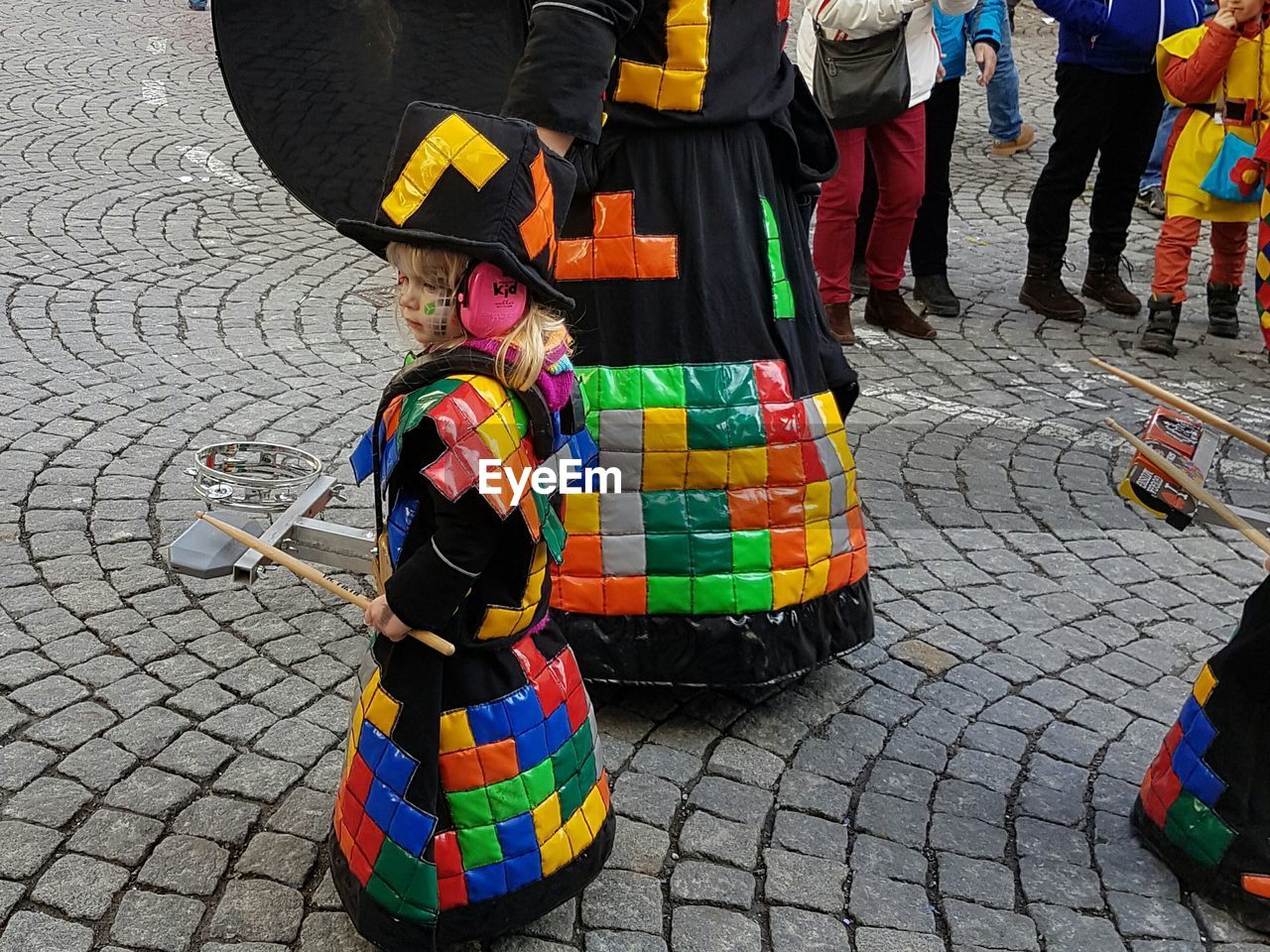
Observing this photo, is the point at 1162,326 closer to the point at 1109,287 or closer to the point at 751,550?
the point at 1109,287

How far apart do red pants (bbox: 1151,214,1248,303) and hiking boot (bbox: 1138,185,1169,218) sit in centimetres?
221

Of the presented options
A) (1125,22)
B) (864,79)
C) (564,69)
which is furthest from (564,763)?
(1125,22)

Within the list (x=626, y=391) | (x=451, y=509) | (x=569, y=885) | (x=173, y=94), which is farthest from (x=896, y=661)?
(x=173, y=94)

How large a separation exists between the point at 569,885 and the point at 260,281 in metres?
4.37

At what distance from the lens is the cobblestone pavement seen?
269cm

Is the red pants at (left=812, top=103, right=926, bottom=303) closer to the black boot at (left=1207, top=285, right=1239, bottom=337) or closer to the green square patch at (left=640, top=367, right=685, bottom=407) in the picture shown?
the black boot at (left=1207, top=285, right=1239, bottom=337)

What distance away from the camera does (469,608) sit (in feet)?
7.36

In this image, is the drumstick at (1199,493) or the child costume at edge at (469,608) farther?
the drumstick at (1199,493)

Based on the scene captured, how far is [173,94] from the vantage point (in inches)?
365

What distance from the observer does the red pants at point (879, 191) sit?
575 cm

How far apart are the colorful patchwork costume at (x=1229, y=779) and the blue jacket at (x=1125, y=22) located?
398 cm

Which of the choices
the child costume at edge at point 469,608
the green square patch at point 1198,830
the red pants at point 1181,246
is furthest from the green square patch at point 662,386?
the red pants at point 1181,246

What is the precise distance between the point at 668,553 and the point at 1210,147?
12.6 ft

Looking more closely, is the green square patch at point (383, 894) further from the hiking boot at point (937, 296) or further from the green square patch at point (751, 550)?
the hiking boot at point (937, 296)
